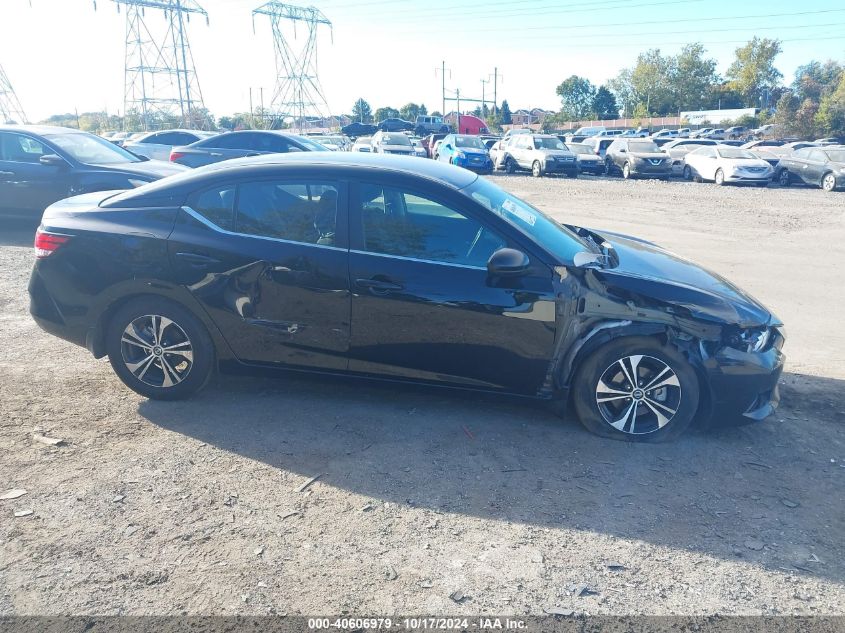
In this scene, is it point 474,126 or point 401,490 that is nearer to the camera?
point 401,490

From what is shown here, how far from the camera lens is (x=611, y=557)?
10.6 feet

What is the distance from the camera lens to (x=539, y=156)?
27.0 meters

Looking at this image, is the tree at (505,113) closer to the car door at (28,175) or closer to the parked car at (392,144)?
the parked car at (392,144)

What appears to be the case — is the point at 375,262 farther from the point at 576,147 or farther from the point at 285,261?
the point at 576,147

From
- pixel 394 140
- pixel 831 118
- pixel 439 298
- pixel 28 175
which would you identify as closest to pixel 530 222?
pixel 439 298

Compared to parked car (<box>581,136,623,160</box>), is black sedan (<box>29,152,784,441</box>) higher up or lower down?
lower down

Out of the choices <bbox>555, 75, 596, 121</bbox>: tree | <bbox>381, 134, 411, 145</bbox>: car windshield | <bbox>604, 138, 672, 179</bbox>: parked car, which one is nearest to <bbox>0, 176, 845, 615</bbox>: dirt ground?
<bbox>604, 138, 672, 179</bbox>: parked car

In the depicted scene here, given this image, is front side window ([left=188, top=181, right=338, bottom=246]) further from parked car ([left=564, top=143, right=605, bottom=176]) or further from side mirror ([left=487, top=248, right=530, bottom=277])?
parked car ([left=564, top=143, right=605, bottom=176])

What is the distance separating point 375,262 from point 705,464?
235cm

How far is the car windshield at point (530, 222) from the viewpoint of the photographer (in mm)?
4430

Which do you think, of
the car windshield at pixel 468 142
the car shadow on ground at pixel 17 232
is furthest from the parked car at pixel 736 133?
the car shadow on ground at pixel 17 232

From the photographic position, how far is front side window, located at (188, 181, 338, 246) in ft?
14.8

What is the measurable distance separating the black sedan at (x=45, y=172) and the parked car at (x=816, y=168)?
816 inches

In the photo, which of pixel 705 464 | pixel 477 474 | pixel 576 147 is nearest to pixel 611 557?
pixel 477 474
